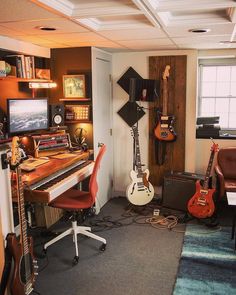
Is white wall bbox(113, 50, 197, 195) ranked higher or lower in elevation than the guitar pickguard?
higher

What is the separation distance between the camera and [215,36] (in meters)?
3.35

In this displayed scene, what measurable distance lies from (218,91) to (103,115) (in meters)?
1.87

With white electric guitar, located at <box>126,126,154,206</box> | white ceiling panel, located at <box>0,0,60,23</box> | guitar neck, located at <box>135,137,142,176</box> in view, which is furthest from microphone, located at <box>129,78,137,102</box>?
white ceiling panel, located at <box>0,0,60,23</box>

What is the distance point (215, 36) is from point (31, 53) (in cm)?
195

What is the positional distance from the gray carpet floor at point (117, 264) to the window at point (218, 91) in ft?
7.11

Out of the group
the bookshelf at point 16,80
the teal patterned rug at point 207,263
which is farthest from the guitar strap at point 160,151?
the bookshelf at point 16,80

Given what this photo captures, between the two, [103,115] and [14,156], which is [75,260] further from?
[103,115]

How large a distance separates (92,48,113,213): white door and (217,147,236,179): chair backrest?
59.7 inches

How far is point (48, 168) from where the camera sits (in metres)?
3.16

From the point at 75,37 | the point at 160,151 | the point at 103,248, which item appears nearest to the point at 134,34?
the point at 75,37

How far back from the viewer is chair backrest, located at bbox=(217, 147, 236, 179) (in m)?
4.38

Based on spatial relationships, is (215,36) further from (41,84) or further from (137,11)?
(41,84)

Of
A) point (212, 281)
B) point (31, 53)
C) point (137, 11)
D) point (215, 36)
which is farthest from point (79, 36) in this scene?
point (212, 281)

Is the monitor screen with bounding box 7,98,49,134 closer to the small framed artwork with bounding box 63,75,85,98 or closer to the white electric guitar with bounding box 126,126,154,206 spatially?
the small framed artwork with bounding box 63,75,85,98
